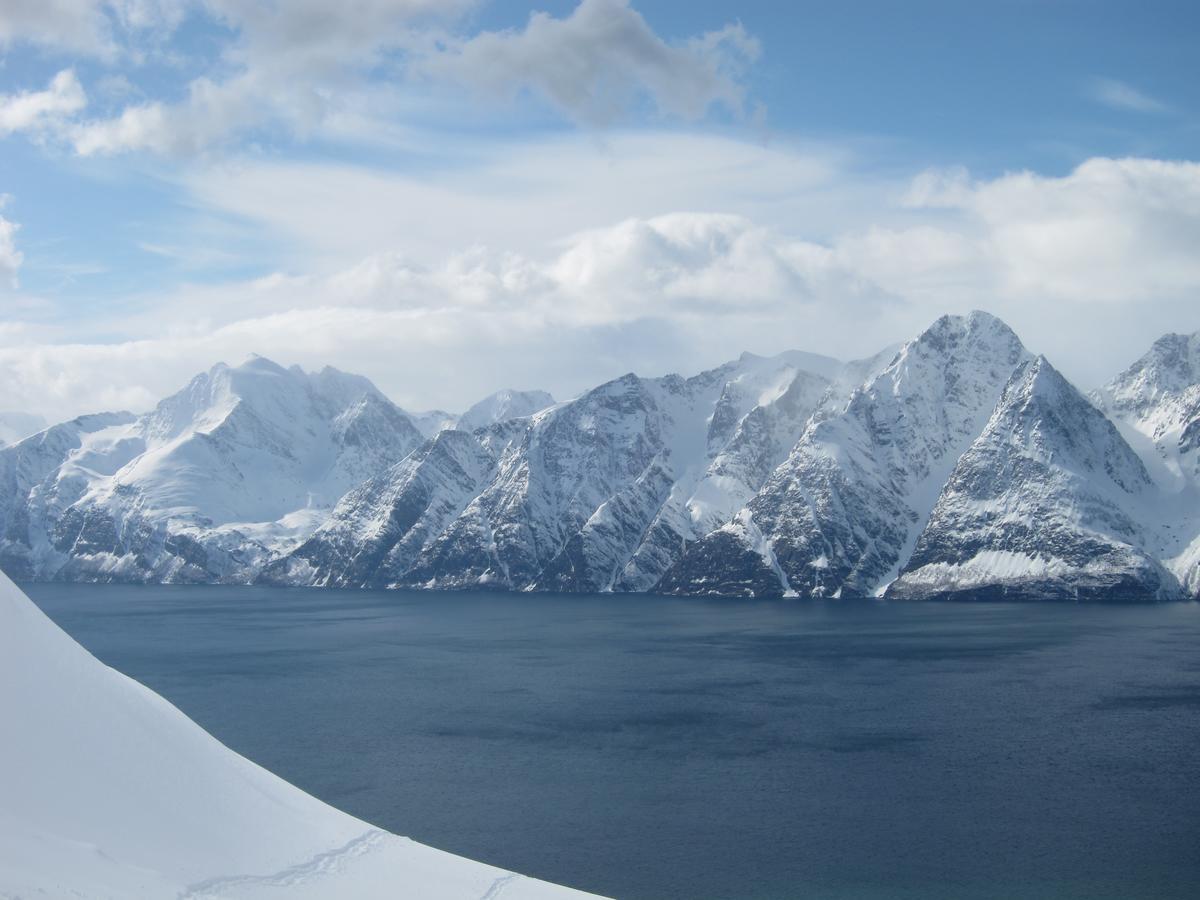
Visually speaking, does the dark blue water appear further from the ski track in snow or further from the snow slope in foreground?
the snow slope in foreground

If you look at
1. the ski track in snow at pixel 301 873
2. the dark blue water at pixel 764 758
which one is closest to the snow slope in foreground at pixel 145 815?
the ski track in snow at pixel 301 873

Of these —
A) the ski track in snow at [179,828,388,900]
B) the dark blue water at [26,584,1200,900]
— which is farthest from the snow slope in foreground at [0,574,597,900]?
the dark blue water at [26,584,1200,900]

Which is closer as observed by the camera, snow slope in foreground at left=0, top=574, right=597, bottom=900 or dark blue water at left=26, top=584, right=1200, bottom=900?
snow slope in foreground at left=0, top=574, right=597, bottom=900

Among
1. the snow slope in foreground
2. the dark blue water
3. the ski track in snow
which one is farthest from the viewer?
the dark blue water

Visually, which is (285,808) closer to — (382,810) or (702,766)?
(382,810)

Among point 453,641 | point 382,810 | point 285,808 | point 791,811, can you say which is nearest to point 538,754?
point 382,810

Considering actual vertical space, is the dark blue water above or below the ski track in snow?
below

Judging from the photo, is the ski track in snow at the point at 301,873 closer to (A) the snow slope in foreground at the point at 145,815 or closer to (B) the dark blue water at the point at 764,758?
(A) the snow slope in foreground at the point at 145,815

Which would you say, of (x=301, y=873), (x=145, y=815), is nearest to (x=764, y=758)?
(x=301, y=873)
